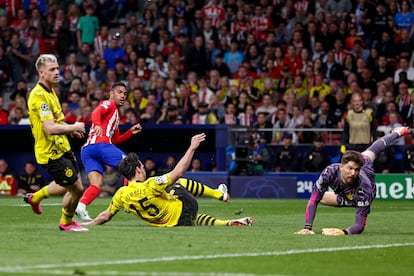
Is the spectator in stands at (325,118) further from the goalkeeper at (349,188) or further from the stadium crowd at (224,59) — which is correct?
the goalkeeper at (349,188)

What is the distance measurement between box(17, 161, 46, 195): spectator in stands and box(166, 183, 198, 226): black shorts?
502 inches

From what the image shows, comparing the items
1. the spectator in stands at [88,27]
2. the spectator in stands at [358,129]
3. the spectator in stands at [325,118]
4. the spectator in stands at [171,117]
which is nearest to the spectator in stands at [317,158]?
the spectator in stands at [325,118]

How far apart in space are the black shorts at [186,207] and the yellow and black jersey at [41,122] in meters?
1.78

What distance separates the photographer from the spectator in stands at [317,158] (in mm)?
24531

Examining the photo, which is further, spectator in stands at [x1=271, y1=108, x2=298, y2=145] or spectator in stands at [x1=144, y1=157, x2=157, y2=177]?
spectator in stands at [x1=144, y1=157, x2=157, y2=177]

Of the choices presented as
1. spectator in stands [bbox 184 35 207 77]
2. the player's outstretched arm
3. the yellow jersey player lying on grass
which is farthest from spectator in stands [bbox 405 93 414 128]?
the player's outstretched arm

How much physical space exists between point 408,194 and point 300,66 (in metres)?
5.28

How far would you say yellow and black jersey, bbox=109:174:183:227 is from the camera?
13219 millimetres

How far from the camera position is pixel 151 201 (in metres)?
13.4

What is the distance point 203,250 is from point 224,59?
725 inches

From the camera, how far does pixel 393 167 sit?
24203 millimetres

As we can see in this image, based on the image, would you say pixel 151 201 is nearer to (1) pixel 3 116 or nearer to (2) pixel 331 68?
(2) pixel 331 68

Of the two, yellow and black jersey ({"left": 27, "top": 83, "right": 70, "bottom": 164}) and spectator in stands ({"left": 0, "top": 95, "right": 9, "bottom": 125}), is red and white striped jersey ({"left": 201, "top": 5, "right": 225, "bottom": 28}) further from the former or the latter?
yellow and black jersey ({"left": 27, "top": 83, "right": 70, "bottom": 164})

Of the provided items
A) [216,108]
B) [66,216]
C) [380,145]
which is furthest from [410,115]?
[66,216]
